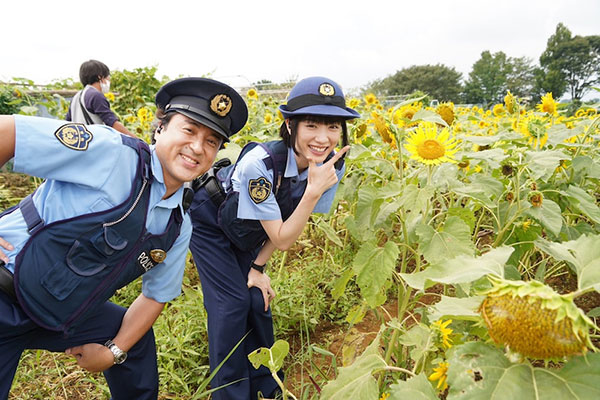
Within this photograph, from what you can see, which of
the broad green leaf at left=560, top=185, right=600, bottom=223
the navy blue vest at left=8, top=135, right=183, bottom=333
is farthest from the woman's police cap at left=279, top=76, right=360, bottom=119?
the broad green leaf at left=560, top=185, right=600, bottom=223

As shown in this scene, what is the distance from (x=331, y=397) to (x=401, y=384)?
0.87 feet

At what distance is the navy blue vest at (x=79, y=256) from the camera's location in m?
1.05

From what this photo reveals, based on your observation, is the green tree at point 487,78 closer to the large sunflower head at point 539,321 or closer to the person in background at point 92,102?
the person in background at point 92,102

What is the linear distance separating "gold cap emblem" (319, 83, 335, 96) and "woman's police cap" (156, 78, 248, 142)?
1.09 feet

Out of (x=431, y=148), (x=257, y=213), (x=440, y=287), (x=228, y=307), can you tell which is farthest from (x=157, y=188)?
(x=440, y=287)

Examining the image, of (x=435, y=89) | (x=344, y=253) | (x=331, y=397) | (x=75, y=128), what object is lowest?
(x=344, y=253)

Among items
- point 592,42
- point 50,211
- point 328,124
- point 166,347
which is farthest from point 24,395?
point 592,42

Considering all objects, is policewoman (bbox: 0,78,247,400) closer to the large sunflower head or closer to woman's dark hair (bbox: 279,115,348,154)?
woman's dark hair (bbox: 279,115,348,154)

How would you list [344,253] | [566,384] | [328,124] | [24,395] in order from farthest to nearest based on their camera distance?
1. [344,253]
2. [24,395]
3. [328,124]
4. [566,384]

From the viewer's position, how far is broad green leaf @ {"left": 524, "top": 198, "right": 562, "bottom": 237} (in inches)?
50.4

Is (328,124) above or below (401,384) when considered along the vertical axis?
above

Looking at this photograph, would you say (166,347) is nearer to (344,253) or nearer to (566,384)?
(344,253)

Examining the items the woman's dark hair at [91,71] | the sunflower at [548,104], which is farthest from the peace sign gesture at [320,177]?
the woman's dark hair at [91,71]

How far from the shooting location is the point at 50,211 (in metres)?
1.08
